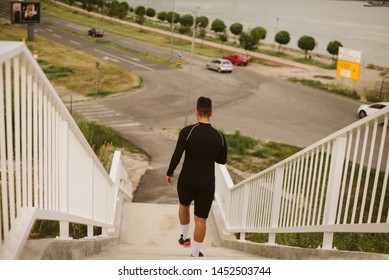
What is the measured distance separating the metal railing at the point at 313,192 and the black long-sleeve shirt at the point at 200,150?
2.43ft

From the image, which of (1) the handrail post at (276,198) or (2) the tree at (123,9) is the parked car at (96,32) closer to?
(2) the tree at (123,9)

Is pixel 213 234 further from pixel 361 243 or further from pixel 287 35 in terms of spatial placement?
pixel 287 35

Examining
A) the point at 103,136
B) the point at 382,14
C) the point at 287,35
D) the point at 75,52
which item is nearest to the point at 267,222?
the point at 103,136

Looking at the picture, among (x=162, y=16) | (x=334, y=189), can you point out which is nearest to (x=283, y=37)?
(x=162, y=16)

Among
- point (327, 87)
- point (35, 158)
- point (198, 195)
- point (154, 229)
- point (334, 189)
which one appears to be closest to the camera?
point (35, 158)

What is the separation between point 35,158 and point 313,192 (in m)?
2.69

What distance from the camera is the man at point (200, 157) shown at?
429 cm

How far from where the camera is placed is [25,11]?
11.2 meters

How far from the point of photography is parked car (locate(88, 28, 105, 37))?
81.1 ft

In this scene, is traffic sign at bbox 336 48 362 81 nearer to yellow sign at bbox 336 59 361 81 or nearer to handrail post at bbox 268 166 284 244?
yellow sign at bbox 336 59 361 81

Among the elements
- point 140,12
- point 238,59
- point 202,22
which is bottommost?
point 238,59

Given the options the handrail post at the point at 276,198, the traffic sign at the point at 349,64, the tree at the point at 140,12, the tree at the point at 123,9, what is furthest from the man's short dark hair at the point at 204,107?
the tree at the point at 140,12

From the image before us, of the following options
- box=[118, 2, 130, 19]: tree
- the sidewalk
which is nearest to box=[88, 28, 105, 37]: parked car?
box=[118, 2, 130, 19]: tree

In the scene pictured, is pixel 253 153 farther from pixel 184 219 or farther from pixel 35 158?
pixel 35 158
